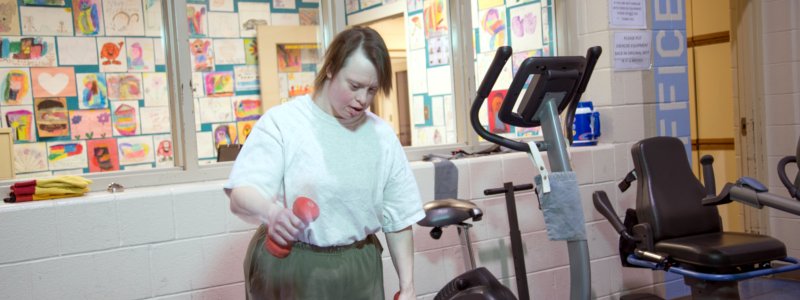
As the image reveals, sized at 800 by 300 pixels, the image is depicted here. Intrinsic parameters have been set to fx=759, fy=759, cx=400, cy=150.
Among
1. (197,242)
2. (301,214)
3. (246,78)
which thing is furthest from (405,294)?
(246,78)

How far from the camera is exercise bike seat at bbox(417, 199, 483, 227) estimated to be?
303cm

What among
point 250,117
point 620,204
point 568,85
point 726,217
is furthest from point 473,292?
point 726,217

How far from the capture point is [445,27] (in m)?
4.51

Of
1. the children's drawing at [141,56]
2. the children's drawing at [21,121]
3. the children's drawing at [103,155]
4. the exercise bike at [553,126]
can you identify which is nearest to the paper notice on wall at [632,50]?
the exercise bike at [553,126]

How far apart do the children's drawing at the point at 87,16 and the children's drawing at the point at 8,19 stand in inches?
14.5

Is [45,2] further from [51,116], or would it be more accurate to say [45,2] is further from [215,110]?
[215,110]

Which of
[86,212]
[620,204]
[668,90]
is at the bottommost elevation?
[620,204]

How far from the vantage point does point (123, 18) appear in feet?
16.5

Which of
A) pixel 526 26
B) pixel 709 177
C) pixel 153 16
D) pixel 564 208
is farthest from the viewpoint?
pixel 526 26

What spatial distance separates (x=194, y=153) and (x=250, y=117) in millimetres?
2354

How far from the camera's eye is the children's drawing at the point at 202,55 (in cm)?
553

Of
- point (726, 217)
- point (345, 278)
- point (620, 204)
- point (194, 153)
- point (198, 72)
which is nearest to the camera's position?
point (345, 278)

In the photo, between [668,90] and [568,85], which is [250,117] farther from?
[568,85]

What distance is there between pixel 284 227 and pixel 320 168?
32 centimetres
